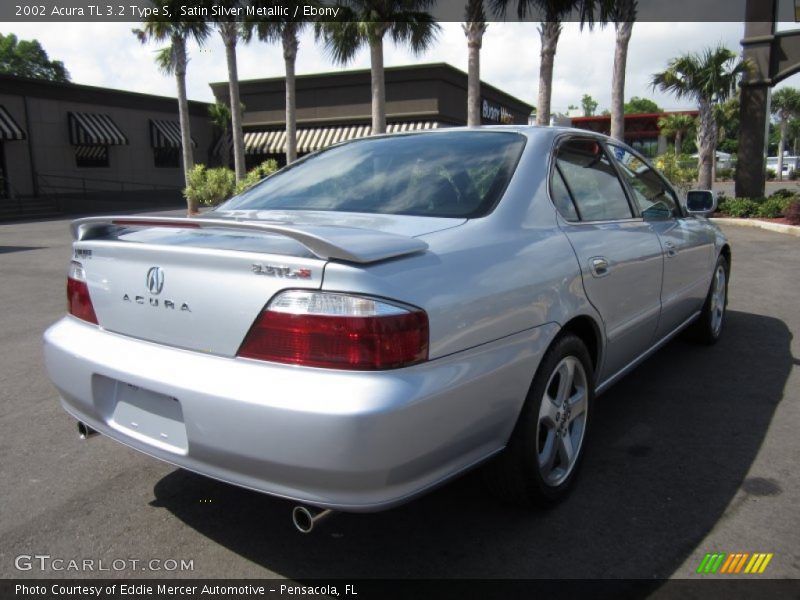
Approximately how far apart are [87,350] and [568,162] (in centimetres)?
236

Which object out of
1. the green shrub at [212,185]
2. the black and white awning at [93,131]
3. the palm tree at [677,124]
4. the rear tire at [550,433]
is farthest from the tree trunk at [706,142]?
the palm tree at [677,124]

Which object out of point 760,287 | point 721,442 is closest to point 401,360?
point 721,442

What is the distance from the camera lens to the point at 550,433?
2.80 m

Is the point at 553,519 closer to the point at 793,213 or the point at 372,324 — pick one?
the point at 372,324

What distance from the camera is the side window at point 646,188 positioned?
386 cm

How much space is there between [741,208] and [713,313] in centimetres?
1318

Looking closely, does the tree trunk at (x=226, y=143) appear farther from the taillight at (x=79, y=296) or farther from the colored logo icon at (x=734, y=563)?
the colored logo icon at (x=734, y=563)

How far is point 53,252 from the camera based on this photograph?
12.8 m

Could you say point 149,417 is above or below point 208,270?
below

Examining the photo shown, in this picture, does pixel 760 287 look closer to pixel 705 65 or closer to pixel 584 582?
pixel 584 582

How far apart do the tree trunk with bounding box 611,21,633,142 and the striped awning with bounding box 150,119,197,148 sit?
22438 millimetres

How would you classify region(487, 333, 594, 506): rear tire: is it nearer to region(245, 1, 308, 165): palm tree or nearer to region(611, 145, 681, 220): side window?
region(611, 145, 681, 220): side window

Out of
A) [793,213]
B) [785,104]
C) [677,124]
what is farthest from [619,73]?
[785,104]

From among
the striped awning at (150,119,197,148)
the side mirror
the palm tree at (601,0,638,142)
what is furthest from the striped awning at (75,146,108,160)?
the side mirror
